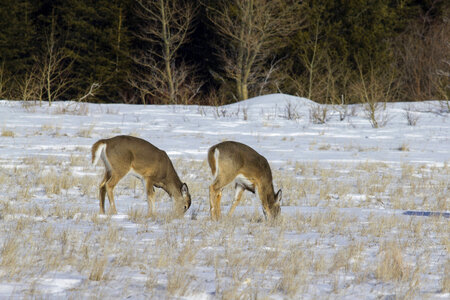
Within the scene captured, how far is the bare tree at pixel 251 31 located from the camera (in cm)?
3466

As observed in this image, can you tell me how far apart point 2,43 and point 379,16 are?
77.3 feet

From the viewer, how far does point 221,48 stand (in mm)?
39375

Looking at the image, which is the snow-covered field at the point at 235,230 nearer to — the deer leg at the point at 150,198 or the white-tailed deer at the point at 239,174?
the deer leg at the point at 150,198

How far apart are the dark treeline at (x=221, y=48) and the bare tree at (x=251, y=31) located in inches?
4.7

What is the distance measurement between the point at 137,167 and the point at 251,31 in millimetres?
27346

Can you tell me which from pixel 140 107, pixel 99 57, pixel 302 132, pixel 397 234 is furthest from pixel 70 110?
pixel 397 234

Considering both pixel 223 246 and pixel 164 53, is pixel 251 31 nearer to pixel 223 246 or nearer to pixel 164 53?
pixel 164 53

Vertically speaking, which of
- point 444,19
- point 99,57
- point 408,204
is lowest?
point 408,204

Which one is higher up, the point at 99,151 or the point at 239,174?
the point at 99,151

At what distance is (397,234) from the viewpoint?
741cm

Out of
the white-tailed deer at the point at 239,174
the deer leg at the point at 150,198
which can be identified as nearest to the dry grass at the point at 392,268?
the white-tailed deer at the point at 239,174

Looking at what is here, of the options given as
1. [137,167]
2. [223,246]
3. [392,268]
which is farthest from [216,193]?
[392,268]

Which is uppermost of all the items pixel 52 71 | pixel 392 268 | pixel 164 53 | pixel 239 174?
pixel 164 53

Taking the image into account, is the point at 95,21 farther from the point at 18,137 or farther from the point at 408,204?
the point at 408,204
